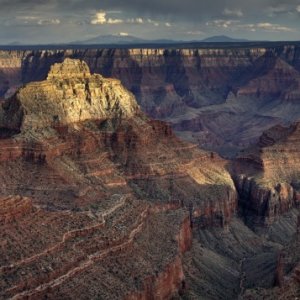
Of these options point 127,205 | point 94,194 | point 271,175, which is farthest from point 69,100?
point 271,175

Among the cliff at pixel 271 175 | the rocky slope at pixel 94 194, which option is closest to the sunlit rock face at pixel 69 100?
the rocky slope at pixel 94 194

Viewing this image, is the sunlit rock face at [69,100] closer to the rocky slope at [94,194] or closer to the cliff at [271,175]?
the rocky slope at [94,194]

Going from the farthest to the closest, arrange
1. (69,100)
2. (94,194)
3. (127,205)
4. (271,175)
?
(271,175) < (69,100) < (94,194) < (127,205)

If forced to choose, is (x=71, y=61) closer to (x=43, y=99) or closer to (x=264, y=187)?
(x=43, y=99)

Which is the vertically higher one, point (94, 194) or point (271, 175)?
point (94, 194)

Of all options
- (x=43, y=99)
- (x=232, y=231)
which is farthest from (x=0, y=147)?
(x=232, y=231)

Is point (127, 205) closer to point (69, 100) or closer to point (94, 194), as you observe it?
point (94, 194)

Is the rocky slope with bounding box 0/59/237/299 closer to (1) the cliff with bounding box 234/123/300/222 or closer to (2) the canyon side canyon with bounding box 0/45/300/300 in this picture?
(2) the canyon side canyon with bounding box 0/45/300/300

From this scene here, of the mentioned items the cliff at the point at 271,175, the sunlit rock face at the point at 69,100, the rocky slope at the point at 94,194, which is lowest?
the cliff at the point at 271,175
